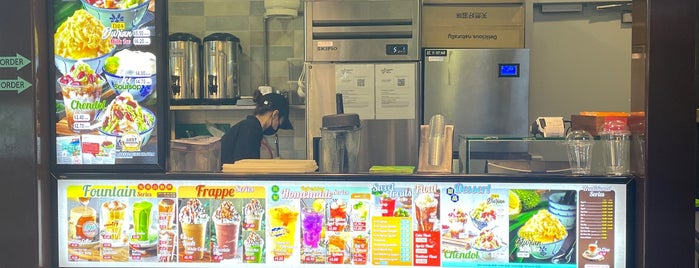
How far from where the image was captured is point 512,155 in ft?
10.7

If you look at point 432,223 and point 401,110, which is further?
point 401,110

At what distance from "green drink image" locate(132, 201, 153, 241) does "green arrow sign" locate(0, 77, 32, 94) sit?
55cm

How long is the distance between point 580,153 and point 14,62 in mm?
2022

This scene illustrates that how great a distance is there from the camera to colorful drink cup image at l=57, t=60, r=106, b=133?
2.53m

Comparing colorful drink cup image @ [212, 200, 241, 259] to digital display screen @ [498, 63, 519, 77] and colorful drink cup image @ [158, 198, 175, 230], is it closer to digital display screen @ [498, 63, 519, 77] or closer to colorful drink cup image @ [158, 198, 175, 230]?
colorful drink cup image @ [158, 198, 175, 230]

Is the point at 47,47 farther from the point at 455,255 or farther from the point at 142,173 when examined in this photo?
the point at 455,255

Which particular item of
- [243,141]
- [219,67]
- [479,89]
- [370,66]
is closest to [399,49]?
[370,66]

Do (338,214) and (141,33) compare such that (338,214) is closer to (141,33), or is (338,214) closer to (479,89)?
(141,33)

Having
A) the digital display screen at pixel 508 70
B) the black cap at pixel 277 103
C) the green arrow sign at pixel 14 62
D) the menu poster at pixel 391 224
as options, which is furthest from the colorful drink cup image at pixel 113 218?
the digital display screen at pixel 508 70

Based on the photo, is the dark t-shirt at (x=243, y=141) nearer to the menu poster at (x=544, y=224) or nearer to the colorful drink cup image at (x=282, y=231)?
the colorful drink cup image at (x=282, y=231)

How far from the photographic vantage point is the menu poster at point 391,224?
2484 mm

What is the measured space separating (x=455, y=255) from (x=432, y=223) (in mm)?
137

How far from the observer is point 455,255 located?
2492 mm

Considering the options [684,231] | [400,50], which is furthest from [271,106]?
[684,231]
